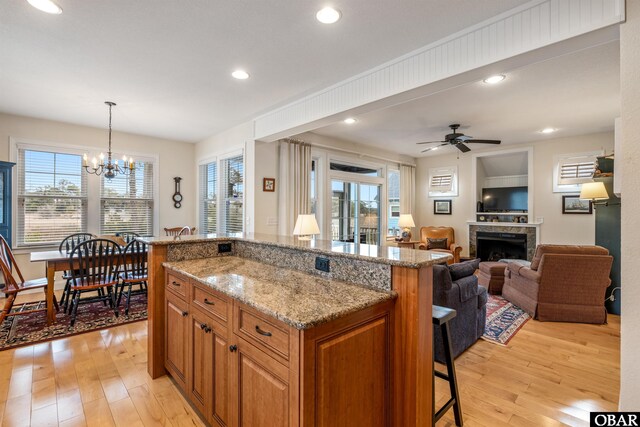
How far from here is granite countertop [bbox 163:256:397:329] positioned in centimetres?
127

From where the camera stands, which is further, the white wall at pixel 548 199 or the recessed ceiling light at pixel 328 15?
the white wall at pixel 548 199

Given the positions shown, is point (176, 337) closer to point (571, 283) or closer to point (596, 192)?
point (571, 283)

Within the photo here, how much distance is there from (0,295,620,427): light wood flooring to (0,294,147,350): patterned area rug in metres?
0.19

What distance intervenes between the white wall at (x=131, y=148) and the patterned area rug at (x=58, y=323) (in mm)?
1654

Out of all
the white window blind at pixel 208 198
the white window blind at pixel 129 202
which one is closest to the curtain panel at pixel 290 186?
the white window blind at pixel 208 198

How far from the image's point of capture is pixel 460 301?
2795mm

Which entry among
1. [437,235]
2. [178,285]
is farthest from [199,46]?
[437,235]

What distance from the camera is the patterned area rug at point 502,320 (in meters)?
3.29

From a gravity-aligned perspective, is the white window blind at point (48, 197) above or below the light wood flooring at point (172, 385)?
above

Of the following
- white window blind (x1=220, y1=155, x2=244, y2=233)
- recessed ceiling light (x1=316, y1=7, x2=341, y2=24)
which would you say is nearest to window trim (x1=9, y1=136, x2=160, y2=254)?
white window blind (x1=220, y1=155, x2=244, y2=233)

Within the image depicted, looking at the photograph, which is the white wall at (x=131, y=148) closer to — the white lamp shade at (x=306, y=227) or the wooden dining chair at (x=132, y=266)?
the wooden dining chair at (x=132, y=266)

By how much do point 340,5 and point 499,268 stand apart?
14.6ft

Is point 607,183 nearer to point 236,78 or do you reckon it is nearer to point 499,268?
point 499,268

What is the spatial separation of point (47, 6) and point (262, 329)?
266cm
